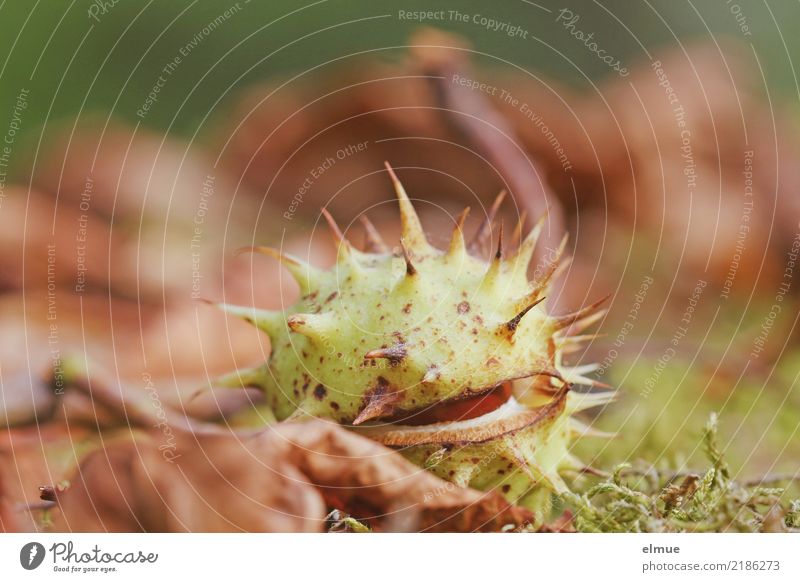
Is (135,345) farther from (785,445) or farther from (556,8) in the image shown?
(785,445)

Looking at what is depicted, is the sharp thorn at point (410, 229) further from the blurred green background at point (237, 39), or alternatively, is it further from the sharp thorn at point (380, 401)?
the blurred green background at point (237, 39)

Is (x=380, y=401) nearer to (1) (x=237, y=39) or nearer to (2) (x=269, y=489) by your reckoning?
(2) (x=269, y=489)

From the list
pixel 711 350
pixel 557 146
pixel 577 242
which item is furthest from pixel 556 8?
pixel 711 350
